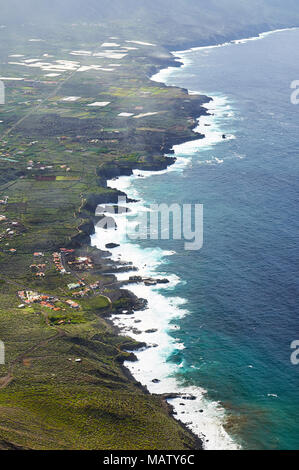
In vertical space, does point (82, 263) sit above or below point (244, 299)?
above

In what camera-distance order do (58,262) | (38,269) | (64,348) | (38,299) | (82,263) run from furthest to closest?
(82,263) < (58,262) < (38,269) < (38,299) < (64,348)

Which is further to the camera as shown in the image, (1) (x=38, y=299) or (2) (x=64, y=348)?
(1) (x=38, y=299)

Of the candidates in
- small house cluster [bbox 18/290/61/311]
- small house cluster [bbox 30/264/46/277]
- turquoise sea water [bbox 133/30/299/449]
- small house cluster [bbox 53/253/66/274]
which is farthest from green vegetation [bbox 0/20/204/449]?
turquoise sea water [bbox 133/30/299/449]

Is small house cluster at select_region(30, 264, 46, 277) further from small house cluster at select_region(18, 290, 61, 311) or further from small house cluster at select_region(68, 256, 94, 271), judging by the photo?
small house cluster at select_region(18, 290, 61, 311)

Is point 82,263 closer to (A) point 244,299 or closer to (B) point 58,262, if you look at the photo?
(B) point 58,262

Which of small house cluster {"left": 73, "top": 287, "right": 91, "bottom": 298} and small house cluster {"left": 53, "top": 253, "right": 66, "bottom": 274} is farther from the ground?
small house cluster {"left": 53, "top": 253, "right": 66, "bottom": 274}

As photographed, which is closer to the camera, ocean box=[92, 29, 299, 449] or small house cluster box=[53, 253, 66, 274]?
ocean box=[92, 29, 299, 449]

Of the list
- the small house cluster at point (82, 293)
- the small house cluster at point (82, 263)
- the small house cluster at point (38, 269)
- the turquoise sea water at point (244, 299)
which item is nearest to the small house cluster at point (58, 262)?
the small house cluster at point (82, 263)

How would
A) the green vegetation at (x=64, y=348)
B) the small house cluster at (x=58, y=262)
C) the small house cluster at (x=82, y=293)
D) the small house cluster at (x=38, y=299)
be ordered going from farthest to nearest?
the small house cluster at (x=58, y=262) < the small house cluster at (x=82, y=293) < the small house cluster at (x=38, y=299) < the green vegetation at (x=64, y=348)

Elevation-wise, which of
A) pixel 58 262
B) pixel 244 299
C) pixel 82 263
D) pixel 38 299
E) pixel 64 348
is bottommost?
pixel 64 348

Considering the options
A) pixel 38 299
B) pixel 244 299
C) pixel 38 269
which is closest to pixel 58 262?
pixel 38 269

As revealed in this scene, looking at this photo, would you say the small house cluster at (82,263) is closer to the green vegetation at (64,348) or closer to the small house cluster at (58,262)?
the green vegetation at (64,348)
